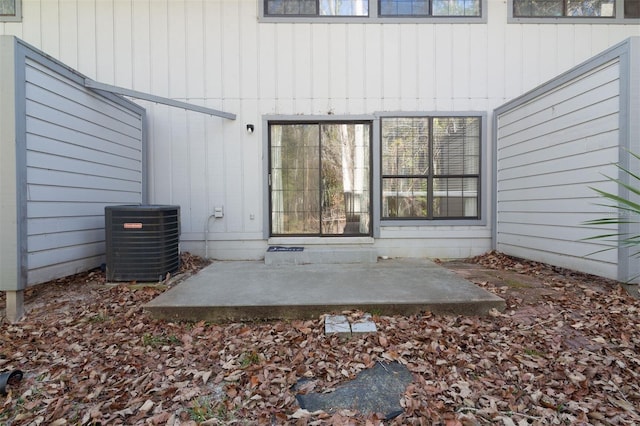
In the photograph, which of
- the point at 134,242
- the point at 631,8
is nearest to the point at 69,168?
the point at 134,242

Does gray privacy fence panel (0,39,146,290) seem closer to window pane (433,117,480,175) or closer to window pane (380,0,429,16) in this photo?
window pane (380,0,429,16)

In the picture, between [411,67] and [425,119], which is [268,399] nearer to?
[425,119]

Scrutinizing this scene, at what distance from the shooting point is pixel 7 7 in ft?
15.5

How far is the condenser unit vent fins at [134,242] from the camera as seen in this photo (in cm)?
343

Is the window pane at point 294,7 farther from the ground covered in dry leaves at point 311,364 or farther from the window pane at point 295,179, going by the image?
the ground covered in dry leaves at point 311,364

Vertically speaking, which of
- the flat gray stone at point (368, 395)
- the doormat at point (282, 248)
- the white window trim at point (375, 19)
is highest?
the white window trim at point (375, 19)

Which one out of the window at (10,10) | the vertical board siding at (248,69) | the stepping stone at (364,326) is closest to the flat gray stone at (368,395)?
the stepping stone at (364,326)

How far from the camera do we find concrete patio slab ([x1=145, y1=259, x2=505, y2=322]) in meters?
2.65

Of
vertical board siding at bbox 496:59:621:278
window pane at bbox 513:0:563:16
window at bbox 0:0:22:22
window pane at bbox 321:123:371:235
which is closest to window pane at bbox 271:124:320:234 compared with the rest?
window pane at bbox 321:123:371:235

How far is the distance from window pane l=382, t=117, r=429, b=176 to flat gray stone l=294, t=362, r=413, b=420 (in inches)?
138

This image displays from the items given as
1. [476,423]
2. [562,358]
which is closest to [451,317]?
[562,358]

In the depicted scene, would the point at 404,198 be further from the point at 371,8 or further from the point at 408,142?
the point at 371,8

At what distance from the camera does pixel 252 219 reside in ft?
15.8

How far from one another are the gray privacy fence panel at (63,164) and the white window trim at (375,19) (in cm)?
270
